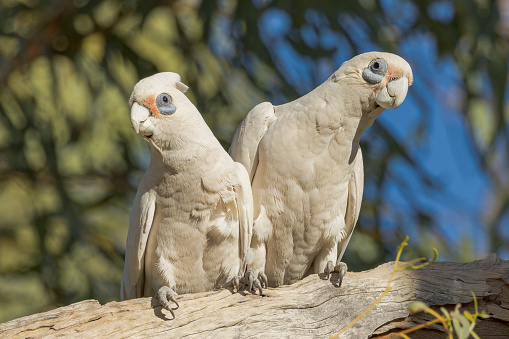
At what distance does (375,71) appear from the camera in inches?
119

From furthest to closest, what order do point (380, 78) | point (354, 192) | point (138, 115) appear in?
point (354, 192) → point (380, 78) → point (138, 115)

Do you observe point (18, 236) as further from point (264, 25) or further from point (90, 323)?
point (90, 323)

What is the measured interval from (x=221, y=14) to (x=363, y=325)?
11.6 feet

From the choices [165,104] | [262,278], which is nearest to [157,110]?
[165,104]

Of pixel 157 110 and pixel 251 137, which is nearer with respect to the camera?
pixel 157 110

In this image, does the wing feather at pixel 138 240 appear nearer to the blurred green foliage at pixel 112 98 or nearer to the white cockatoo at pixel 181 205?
the white cockatoo at pixel 181 205

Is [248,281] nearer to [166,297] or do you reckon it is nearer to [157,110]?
[166,297]

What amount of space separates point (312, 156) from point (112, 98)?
3.25 meters

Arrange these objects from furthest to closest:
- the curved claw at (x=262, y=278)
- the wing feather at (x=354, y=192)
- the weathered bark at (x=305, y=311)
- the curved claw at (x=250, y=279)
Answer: the wing feather at (x=354, y=192), the curved claw at (x=262, y=278), the curved claw at (x=250, y=279), the weathered bark at (x=305, y=311)

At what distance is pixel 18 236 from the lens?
5.84 m

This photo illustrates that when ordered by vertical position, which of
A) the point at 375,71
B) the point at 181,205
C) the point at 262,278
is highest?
the point at 375,71

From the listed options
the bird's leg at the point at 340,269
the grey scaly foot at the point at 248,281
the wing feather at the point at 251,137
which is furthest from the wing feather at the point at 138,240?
the bird's leg at the point at 340,269

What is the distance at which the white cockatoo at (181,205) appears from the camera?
2.75 meters

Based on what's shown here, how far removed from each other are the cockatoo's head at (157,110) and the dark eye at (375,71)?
0.85 metres
